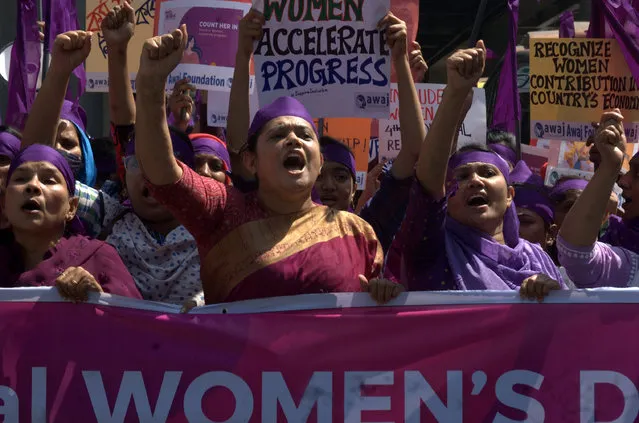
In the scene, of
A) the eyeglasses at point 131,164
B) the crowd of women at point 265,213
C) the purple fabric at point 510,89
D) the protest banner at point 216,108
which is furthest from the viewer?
the purple fabric at point 510,89

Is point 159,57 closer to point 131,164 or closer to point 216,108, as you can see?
point 131,164

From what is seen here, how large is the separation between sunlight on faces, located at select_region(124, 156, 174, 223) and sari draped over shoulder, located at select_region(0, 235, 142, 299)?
429 mm

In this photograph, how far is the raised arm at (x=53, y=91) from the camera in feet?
15.7

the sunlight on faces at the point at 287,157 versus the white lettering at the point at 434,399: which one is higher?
the sunlight on faces at the point at 287,157

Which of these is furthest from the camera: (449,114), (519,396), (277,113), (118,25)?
(118,25)

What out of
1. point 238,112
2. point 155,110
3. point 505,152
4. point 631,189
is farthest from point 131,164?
point 505,152

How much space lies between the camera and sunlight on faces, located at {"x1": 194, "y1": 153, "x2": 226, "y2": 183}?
518 centimetres

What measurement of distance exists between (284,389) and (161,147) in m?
0.80

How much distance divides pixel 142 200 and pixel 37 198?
1.67 ft

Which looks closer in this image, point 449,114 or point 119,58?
point 449,114

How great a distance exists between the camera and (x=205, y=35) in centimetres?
670

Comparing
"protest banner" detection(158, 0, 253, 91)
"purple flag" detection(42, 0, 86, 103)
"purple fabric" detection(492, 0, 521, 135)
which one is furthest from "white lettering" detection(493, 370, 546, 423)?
"purple fabric" detection(492, 0, 521, 135)

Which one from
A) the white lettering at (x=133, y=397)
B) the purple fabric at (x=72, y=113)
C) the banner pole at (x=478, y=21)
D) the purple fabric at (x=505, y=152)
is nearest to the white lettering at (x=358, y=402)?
the white lettering at (x=133, y=397)

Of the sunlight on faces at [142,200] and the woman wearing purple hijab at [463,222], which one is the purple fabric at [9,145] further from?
the woman wearing purple hijab at [463,222]
